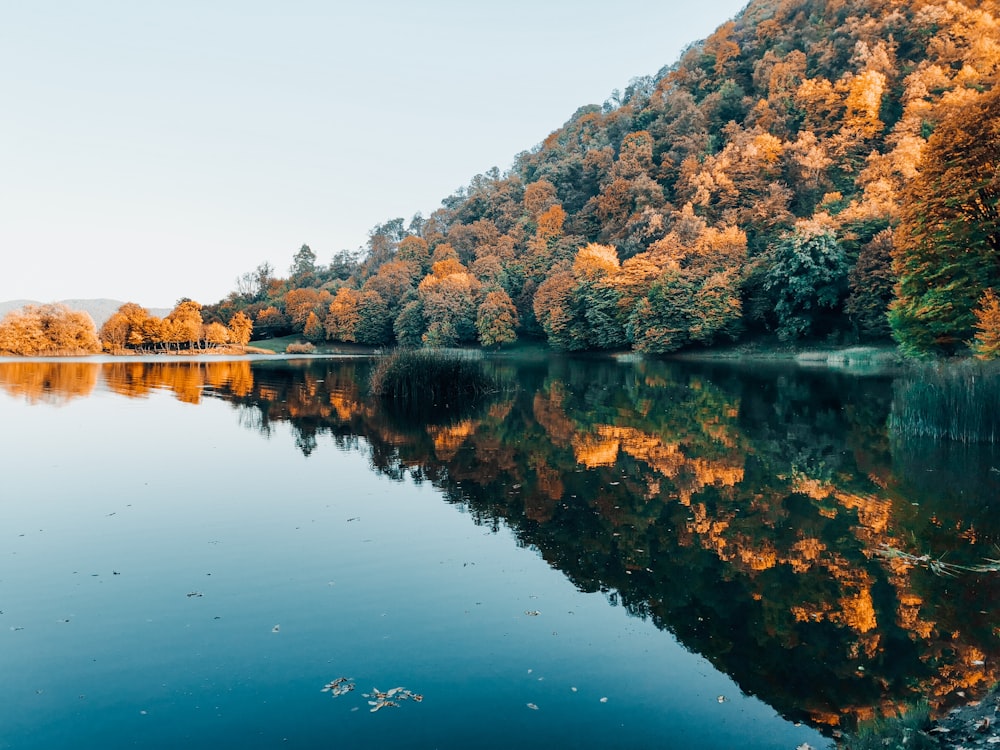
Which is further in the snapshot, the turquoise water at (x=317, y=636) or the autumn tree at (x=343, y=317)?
the autumn tree at (x=343, y=317)

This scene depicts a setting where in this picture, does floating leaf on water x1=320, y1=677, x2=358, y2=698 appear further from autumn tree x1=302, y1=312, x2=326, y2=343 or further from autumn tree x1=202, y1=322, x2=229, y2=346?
autumn tree x1=202, y1=322, x2=229, y2=346

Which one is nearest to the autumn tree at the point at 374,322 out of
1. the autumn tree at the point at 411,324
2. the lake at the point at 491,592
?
the autumn tree at the point at 411,324

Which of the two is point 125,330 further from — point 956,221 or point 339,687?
point 339,687

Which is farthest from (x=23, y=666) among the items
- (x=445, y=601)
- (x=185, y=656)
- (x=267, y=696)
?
(x=445, y=601)

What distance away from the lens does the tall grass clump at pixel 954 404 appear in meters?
13.6

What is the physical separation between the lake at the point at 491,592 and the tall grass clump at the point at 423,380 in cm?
937

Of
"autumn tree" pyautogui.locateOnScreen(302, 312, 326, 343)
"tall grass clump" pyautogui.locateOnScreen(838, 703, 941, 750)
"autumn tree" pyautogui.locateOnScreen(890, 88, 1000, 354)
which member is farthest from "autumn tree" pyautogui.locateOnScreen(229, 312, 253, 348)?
"tall grass clump" pyautogui.locateOnScreen(838, 703, 941, 750)

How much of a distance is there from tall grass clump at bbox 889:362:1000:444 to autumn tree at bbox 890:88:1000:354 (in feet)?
29.9

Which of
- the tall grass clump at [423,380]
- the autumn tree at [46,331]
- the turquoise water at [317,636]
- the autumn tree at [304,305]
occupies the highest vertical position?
the autumn tree at [304,305]

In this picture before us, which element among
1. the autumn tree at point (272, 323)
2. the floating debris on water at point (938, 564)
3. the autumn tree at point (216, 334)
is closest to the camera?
the floating debris on water at point (938, 564)

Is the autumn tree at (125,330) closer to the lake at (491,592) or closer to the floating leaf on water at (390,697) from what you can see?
the lake at (491,592)

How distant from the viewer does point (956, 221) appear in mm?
22875

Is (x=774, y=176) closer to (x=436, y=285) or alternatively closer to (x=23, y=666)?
(x=436, y=285)

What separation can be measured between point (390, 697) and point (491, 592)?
225 cm
